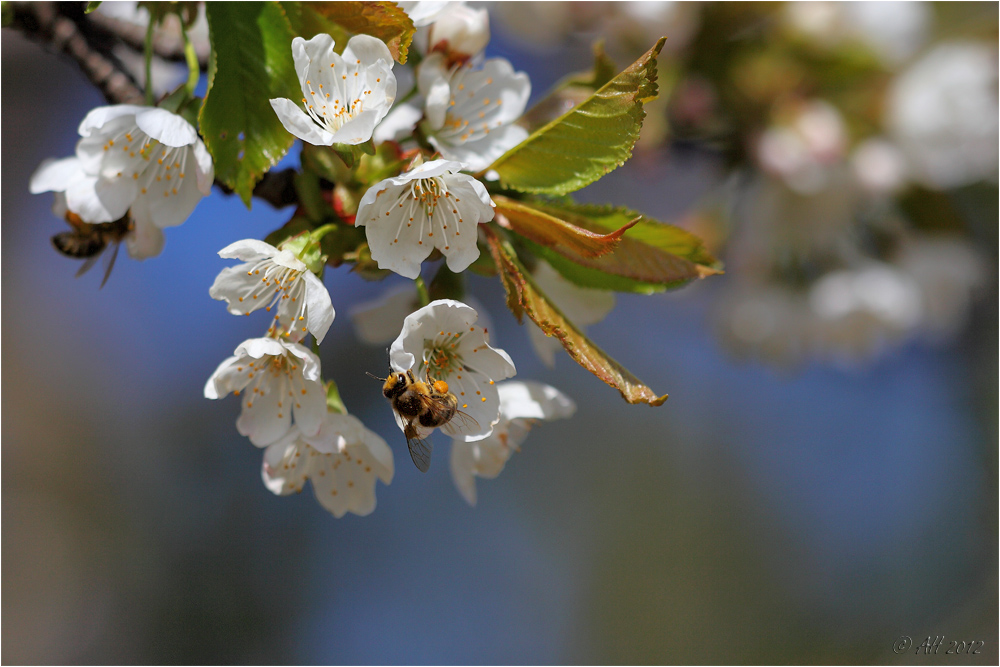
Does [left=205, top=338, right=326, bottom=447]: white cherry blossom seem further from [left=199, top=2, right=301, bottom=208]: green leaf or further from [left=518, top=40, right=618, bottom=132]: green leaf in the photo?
[left=518, top=40, right=618, bottom=132]: green leaf

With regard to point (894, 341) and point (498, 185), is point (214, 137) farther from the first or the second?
point (894, 341)

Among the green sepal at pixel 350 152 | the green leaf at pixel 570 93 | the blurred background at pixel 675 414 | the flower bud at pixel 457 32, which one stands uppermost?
the flower bud at pixel 457 32

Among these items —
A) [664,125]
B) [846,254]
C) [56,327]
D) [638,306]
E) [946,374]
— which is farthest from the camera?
[638,306]

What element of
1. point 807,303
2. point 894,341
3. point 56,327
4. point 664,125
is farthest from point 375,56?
point 56,327

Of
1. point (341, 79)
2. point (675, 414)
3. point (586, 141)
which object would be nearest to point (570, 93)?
point (586, 141)

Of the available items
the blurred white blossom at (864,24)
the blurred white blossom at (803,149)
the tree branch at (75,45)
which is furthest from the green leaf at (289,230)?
the blurred white blossom at (864,24)

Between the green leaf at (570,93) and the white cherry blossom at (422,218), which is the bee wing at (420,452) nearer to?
the white cherry blossom at (422,218)

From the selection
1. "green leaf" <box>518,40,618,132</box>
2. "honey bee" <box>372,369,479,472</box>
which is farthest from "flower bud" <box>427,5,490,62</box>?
"honey bee" <box>372,369,479,472</box>
